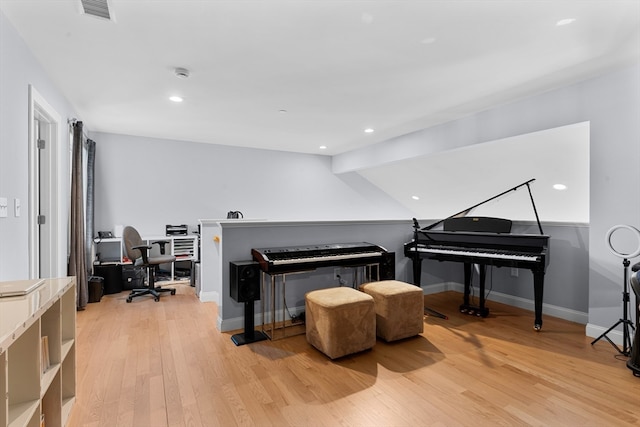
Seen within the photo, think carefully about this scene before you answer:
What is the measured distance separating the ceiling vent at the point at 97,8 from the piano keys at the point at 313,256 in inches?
84.0

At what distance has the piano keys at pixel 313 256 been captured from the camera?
313 cm

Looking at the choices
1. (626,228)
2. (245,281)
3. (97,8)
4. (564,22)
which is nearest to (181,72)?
(97,8)

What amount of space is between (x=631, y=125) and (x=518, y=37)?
1433mm

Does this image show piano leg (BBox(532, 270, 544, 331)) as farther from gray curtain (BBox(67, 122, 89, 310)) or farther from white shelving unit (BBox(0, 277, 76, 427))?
gray curtain (BBox(67, 122, 89, 310))

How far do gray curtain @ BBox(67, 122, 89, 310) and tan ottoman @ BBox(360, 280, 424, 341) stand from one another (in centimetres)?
344

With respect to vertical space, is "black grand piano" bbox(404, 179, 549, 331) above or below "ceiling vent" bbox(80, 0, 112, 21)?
below

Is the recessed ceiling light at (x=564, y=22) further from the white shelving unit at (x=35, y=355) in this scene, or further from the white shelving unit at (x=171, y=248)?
the white shelving unit at (x=171, y=248)

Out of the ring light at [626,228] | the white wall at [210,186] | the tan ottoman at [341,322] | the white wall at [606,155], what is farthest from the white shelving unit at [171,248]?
the ring light at [626,228]

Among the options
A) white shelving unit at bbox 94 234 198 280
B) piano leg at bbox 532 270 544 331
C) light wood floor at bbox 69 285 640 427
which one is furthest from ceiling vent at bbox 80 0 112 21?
piano leg at bbox 532 270 544 331

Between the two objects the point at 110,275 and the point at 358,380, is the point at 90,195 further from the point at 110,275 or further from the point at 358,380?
the point at 358,380

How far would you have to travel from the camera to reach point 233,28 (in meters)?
2.43

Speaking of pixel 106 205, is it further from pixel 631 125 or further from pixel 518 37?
pixel 631 125

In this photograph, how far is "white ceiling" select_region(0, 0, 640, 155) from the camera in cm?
221

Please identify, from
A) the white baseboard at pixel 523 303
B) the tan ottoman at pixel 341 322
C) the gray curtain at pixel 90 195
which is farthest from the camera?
the gray curtain at pixel 90 195
